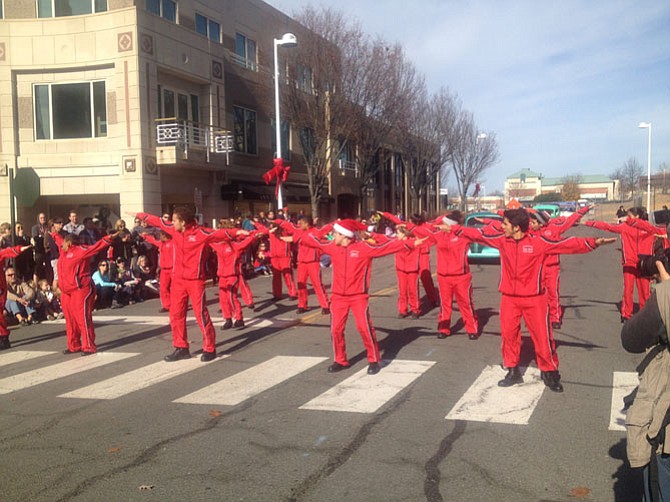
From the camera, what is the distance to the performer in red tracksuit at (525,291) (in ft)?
22.6

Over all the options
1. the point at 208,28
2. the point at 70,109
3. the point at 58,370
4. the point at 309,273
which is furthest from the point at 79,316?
the point at 208,28

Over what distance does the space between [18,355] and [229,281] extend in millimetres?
3425

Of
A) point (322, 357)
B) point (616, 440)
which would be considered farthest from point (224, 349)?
point (616, 440)

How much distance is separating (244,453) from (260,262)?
15319 millimetres

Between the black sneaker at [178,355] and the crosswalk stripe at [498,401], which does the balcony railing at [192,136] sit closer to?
the black sneaker at [178,355]

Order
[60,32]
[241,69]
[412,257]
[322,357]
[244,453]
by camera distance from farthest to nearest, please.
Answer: [241,69] → [60,32] → [412,257] → [322,357] → [244,453]

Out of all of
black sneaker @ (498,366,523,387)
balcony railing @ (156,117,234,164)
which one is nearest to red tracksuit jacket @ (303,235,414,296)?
black sneaker @ (498,366,523,387)

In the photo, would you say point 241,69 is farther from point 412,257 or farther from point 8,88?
point 412,257

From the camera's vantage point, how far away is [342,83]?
2670 centimetres

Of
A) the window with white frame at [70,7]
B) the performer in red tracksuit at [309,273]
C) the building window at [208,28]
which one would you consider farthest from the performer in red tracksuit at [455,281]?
the building window at [208,28]

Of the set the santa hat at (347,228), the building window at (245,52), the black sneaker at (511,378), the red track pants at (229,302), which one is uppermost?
the building window at (245,52)

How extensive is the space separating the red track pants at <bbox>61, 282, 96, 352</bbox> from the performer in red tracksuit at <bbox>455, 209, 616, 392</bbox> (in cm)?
570

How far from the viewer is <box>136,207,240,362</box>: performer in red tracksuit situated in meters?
8.74

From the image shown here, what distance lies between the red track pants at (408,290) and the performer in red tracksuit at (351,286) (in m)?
3.75
